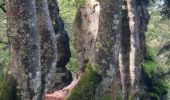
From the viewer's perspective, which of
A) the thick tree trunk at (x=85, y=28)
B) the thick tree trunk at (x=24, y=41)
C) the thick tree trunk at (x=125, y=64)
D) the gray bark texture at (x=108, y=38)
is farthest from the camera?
the thick tree trunk at (x=85, y=28)

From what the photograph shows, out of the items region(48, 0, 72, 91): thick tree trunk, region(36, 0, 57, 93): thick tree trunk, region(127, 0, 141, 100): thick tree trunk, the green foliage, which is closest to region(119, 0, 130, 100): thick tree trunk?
region(127, 0, 141, 100): thick tree trunk

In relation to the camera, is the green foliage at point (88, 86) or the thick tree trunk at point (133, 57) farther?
the thick tree trunk at point (133, 57)

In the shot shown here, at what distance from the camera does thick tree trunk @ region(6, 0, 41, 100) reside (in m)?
5.53

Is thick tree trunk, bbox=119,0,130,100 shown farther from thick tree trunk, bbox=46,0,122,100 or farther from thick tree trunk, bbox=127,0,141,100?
thick tree trunk, bbox=46,0,122,100

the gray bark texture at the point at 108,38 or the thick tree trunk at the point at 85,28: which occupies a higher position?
the gray bark texture at the point at 108,38

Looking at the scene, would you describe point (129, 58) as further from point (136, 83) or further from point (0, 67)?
point (0, 67)

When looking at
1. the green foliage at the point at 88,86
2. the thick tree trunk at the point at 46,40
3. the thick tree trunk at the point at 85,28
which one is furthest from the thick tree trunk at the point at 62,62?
the thick tree trunk at the point at 46,40

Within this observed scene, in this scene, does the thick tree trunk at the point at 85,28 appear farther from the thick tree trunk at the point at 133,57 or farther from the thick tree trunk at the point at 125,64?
the thick tree trunk at the point at 133,57

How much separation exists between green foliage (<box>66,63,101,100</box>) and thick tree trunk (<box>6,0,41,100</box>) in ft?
4.13

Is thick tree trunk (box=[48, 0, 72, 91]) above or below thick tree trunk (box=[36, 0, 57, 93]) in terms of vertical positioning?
below

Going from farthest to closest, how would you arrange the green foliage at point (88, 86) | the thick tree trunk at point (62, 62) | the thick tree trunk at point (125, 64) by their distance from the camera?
the thick tree trunk at point (62, 62) < the thick tree trunk at point (125, 64) < the green foliage at point (88, 86)

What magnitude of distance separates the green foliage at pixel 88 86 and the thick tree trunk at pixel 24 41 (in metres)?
1.26

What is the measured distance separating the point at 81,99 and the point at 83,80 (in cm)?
31

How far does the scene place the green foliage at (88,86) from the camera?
6715 millimetres
